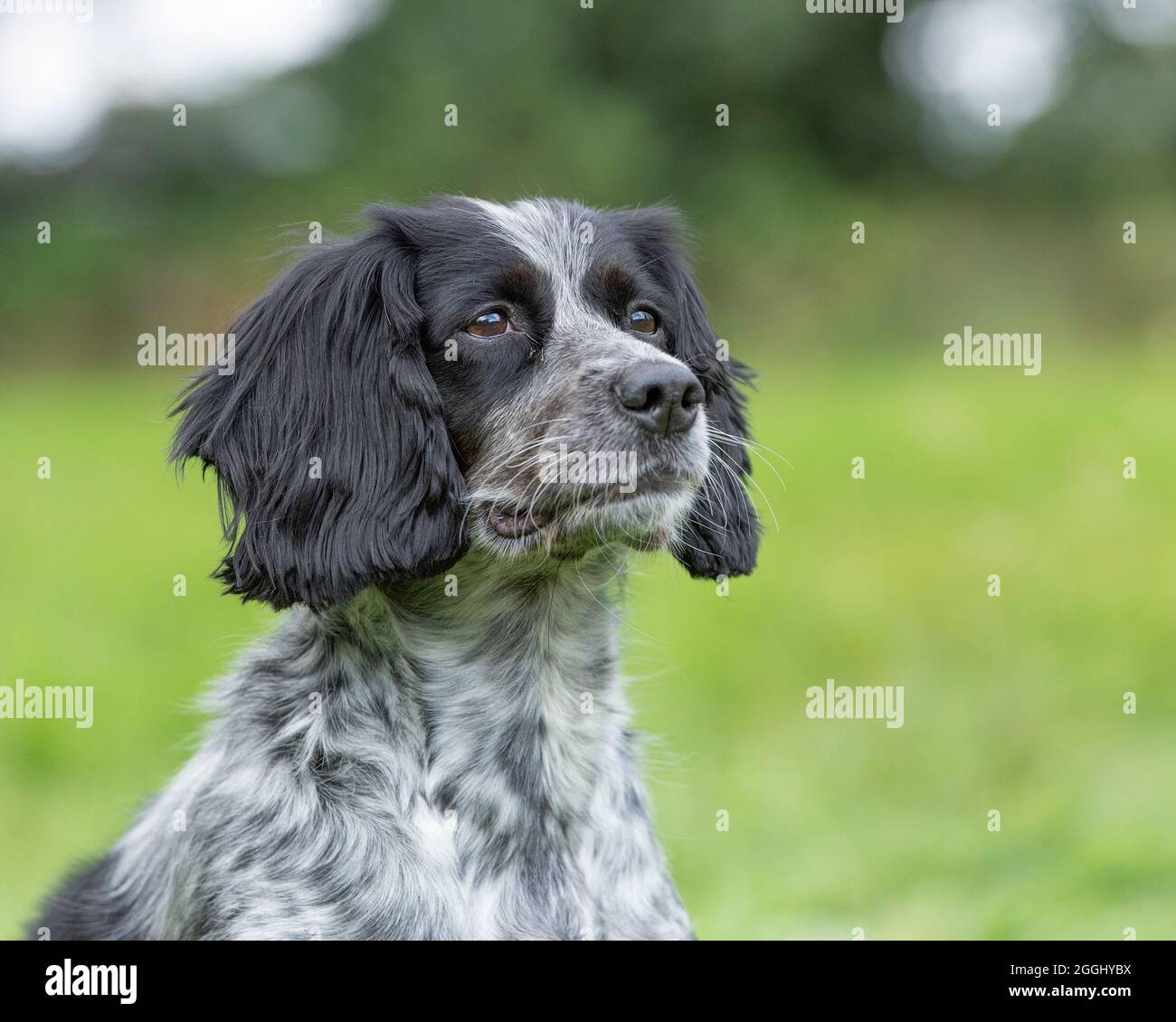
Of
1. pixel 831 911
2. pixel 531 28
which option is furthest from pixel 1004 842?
pixel 531 28

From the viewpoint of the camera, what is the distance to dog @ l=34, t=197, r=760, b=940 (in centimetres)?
440

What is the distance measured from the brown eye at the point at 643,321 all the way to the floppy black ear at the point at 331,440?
2.72 ft

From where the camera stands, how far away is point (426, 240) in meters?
4.86

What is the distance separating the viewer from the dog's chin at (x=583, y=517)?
4492 mm

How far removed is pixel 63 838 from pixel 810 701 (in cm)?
482

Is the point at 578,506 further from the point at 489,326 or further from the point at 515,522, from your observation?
the point at 489,326

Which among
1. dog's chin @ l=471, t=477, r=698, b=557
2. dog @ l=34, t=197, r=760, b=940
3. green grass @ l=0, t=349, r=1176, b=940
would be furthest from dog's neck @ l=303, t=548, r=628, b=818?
green grass @ l=0, t=349, r=1176, b=940

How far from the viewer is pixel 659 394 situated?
444 cm

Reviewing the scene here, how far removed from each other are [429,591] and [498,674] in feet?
1.13

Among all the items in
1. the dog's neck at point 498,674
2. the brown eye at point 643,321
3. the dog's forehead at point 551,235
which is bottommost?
the dog's neck at point 498,674

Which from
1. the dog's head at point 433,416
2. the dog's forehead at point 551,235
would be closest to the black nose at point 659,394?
the dog's head at point 433,416

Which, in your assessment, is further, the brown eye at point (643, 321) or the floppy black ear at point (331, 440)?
the brown eye at point (643, 321)

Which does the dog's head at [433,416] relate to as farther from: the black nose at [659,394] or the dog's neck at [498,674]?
the dog's neck at [498,674]
